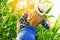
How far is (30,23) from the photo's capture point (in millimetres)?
1044

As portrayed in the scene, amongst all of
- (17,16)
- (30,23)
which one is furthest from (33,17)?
(17,16)

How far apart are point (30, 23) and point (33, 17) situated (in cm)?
4

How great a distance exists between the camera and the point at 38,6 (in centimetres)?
103

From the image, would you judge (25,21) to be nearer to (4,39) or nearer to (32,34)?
(32,34)

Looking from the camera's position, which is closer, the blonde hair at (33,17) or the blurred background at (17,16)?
the blonde hair at (33,17)

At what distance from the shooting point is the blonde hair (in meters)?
1.02

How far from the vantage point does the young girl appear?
102 cm

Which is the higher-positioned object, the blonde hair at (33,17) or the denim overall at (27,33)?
the blonde hair at (33,17)

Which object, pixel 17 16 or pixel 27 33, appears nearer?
pixel 27 33

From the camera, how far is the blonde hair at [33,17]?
102 centimetres

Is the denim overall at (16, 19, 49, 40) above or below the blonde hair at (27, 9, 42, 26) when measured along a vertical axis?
below

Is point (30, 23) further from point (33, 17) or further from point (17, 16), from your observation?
point (17, 16)

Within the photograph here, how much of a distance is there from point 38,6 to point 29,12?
6 cm

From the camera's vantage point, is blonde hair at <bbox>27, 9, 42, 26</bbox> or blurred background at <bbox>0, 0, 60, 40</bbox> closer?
blonde hair at <bbox>27, 9, 42, 26</bbox>
